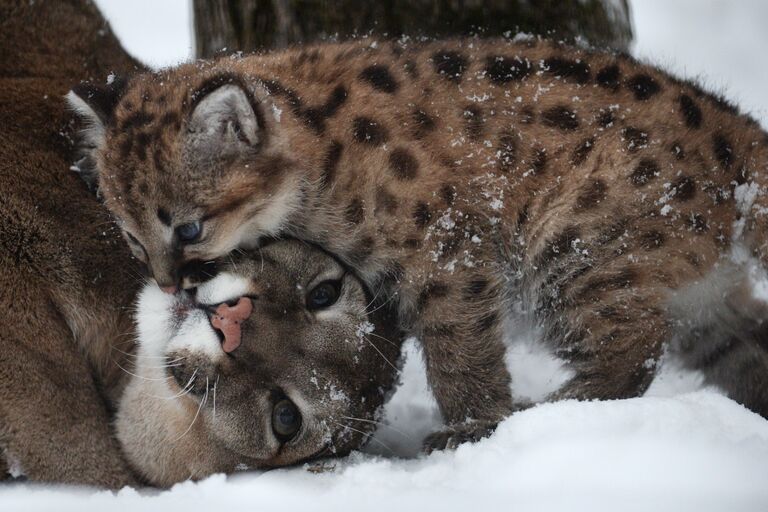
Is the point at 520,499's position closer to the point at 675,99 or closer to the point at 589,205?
the point at 589,205

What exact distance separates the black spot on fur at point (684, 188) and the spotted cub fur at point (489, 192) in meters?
0.01

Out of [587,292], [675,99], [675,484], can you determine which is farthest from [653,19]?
[675,484]

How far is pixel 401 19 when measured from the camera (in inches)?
235

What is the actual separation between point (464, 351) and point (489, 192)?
2.62 ft

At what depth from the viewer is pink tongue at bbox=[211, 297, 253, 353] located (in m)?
4.18

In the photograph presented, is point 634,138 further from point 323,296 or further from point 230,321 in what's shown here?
point 230,321

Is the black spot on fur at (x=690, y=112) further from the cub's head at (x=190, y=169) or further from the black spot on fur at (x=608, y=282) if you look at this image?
the cub's head at (x=190, y=169)

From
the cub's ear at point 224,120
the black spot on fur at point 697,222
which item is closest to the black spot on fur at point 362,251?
the cub's ear at point 224,120

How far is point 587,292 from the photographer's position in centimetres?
470

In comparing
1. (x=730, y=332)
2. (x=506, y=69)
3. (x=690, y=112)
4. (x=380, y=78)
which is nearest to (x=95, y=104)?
Result: (x=380, y=78)

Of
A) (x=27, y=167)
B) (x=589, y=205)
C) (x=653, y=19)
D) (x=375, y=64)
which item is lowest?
(x=27, y=167)

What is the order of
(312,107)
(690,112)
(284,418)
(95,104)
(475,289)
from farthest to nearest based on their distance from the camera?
(690,112)
(312,107)
(475,289)
(95,104)
(284,418)

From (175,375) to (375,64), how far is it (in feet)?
6.21

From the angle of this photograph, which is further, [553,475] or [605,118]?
[605,118]
